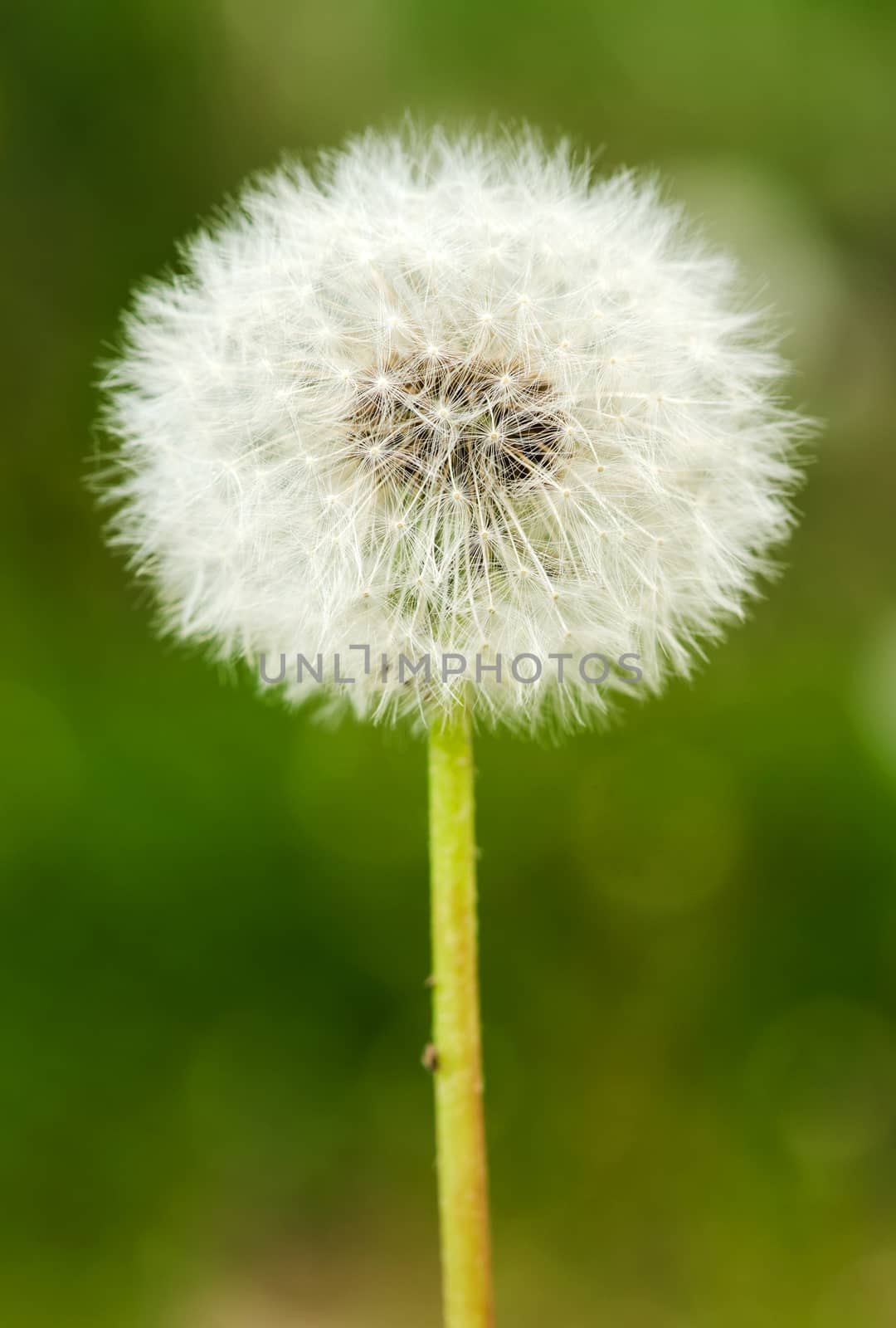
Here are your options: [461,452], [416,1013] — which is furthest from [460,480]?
[416,1013]

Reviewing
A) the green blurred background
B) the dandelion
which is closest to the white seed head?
the dandelion

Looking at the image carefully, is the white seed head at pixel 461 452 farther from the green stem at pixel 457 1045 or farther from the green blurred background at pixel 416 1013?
the green blurred background at pixel 416 1013

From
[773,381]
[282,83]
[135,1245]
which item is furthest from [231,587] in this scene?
[282,83]

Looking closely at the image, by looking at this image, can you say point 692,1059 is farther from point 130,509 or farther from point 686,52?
point 686,52

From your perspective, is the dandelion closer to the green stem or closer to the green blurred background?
the green stem

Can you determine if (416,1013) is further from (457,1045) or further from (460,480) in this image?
(460,480)

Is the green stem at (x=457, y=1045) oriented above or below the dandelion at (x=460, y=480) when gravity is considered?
below

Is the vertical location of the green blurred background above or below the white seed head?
below

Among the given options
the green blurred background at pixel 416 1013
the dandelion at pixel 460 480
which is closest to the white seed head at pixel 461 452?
the dandelion at pixel 460 480
